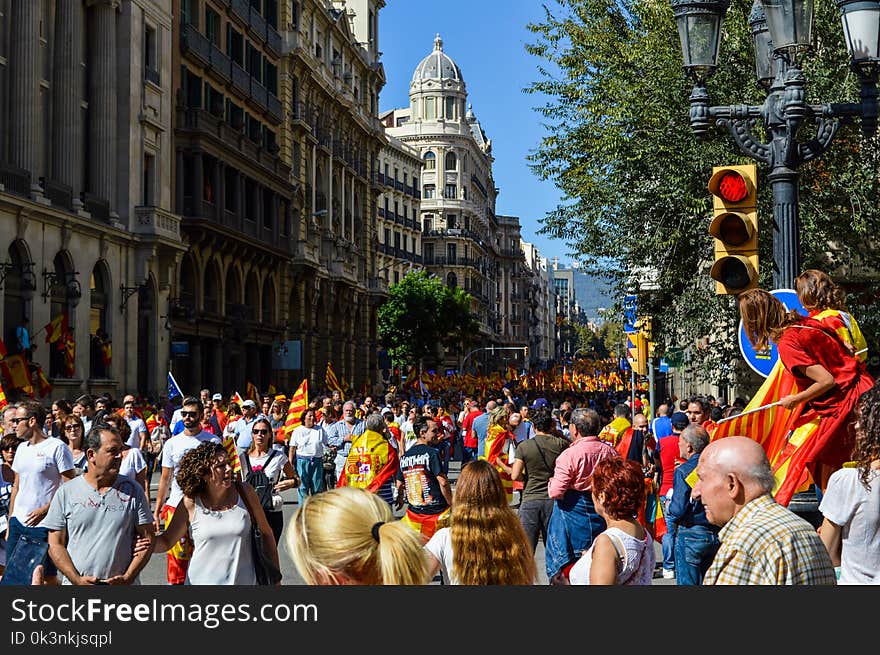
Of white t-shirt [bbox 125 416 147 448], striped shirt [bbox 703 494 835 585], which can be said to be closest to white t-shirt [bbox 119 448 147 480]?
white t-shirt [bbox 125 416 147 448]

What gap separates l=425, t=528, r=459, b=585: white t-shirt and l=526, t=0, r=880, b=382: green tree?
12619mm

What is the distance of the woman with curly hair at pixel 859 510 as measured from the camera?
4879 millimetres

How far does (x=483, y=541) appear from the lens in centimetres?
518

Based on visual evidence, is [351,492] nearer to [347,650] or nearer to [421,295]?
[347,650]

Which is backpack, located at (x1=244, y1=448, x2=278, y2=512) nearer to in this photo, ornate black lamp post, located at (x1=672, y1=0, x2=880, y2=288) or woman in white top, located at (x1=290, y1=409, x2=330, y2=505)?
ornate black lamp post, located at (x1=672, y1=0, x2=880, y2=288)

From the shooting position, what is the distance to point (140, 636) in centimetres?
378

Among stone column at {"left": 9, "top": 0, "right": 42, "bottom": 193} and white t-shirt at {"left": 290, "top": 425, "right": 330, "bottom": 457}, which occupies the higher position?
stone column at {"left": 9, "top": 0, "right": 42, "bottom": 193}

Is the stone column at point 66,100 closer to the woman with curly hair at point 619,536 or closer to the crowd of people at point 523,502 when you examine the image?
the crowd of people at point 523,502

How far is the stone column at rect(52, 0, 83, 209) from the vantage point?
33.5 metres

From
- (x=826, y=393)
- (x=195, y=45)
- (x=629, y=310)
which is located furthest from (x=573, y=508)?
(x=195, y=45)

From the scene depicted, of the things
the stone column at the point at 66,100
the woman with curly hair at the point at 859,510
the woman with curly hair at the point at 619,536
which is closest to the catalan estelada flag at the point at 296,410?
the stone column at the point at 66,100

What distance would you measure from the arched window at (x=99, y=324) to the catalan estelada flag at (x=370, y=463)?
74.7 feet

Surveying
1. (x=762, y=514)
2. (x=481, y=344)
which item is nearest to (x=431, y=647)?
(x=762, y=514)

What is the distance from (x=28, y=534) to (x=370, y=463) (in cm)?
507
